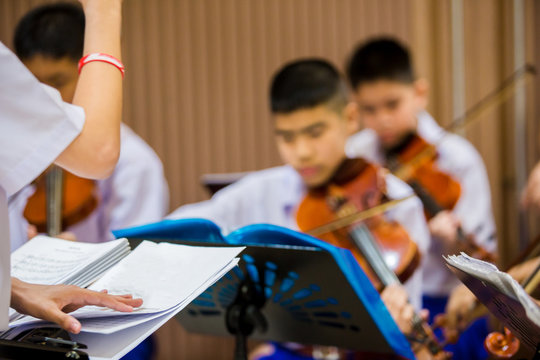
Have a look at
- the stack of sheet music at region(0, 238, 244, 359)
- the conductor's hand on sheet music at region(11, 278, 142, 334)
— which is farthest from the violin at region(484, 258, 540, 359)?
the conductor's hand on sheet music at region(11, 278, 142, 334)

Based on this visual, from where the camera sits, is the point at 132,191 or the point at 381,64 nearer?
the point at 132,191

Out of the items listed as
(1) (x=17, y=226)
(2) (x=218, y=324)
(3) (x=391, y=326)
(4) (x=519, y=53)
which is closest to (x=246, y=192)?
(1) (x=17, y=226)

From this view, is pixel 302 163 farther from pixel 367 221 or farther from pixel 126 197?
pixel 126 197

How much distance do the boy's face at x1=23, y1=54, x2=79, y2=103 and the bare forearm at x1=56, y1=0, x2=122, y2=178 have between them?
3.40 ft

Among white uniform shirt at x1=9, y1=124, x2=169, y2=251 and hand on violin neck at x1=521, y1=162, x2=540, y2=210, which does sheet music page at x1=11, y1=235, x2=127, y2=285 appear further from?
hand on violin neck at x1=521, y1=162, x2=540, y2=210

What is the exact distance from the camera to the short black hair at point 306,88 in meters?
1.81

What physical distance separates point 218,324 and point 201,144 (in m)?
1.75

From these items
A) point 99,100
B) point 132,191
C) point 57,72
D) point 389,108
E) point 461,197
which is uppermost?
point 99,100

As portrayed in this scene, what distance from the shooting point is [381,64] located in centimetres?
219

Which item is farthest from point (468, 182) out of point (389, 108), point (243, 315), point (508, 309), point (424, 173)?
point (508, 309)

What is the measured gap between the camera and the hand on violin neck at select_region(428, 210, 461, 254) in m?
1.86

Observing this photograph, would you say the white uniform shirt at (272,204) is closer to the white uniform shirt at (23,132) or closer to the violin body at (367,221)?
the violin body at (367,221)

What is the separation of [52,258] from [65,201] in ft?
2.97

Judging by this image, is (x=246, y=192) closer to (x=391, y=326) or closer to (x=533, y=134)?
(x=391, y=326)
